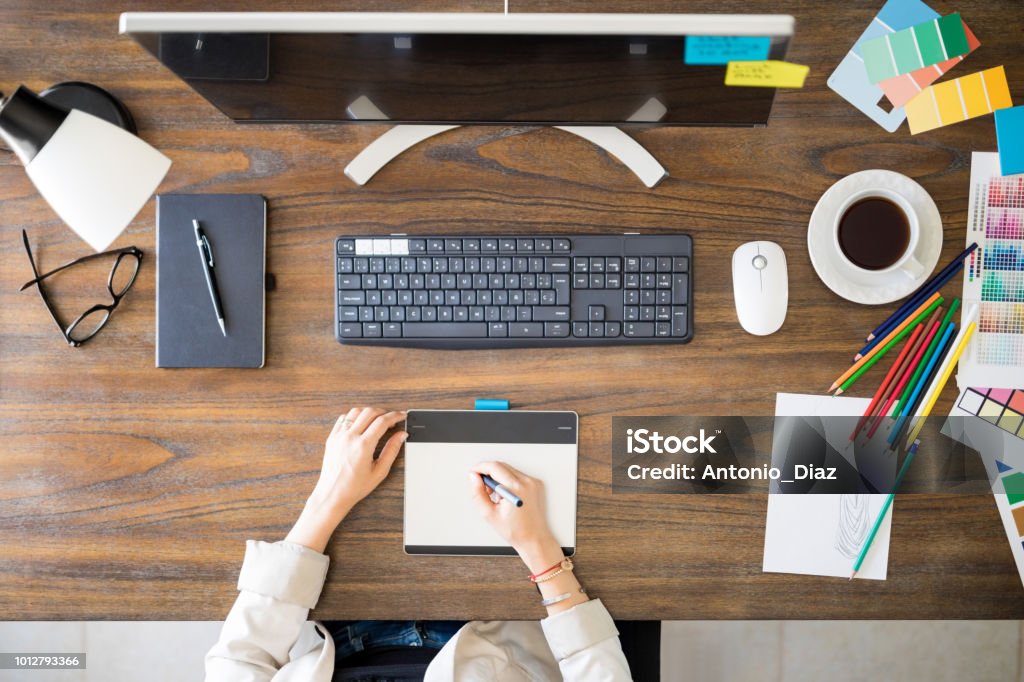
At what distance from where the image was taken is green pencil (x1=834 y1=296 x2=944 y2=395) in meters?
0.93

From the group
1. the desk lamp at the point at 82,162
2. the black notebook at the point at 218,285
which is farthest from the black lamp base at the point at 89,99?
the desk lamp at the point at 82,162

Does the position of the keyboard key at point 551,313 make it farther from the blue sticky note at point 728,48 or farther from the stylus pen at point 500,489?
the blue sticky note at point 728,48

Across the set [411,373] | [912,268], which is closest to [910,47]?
[912,268]

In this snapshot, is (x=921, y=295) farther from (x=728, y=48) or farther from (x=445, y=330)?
(x=445, y=330)

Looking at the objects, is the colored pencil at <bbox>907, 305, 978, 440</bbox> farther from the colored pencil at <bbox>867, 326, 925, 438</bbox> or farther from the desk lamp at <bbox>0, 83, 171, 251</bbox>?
→ the desk lamp at <bbox>0, 83, 171, 251</bbox>

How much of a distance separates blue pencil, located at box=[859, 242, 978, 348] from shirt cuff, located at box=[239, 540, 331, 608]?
2.61 feet

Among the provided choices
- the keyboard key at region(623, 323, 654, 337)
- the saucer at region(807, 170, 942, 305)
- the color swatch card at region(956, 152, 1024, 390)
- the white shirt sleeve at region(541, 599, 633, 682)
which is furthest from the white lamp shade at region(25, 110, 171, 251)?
the color swatch card at region(956, 152, 1024, 390)

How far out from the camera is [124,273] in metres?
0.96

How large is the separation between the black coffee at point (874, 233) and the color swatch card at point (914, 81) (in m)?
0.14

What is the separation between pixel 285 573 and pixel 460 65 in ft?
2.20

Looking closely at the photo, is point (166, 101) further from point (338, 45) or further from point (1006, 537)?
point (1006, 537)

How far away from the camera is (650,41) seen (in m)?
0.67

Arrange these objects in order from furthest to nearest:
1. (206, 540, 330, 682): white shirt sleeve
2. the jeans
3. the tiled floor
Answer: the tiled floor < the jeans < (206, 540, 330, 682): white shirt sleeve

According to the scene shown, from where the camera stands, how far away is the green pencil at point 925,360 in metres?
0.94
